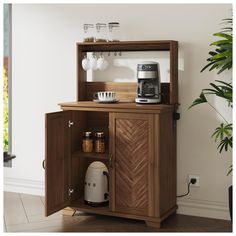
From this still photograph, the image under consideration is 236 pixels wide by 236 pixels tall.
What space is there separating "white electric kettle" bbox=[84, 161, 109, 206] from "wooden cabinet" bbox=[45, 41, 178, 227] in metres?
0.08

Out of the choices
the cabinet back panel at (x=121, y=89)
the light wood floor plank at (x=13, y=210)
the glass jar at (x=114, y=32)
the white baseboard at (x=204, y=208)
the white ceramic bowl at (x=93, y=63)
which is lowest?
the light wood floor plank at (x=13, y=210)

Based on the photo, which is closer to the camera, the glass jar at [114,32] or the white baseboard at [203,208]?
the white baseboard at [203,208]

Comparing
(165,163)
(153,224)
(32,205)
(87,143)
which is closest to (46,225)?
(32,205)

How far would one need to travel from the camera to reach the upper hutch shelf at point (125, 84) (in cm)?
396

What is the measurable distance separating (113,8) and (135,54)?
18.4 inches

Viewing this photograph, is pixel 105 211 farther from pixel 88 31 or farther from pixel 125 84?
pixel 88 31

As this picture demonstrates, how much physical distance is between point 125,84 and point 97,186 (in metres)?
0.92

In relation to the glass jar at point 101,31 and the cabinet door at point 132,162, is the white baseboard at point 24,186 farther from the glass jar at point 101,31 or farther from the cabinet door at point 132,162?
the glass jar at point 101,31

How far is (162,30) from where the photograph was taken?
4.14m

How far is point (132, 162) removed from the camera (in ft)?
12.5

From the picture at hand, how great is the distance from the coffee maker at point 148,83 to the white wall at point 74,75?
282 mm

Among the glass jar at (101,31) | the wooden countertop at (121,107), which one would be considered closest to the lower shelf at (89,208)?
the wooden countertop at (121,107)

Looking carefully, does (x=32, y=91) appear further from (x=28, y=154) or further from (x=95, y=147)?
(x=95, y=147)

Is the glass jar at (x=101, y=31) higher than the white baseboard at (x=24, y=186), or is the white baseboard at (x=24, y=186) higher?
the glass jar at (x=101, y=31)
